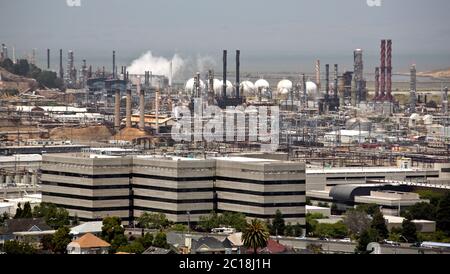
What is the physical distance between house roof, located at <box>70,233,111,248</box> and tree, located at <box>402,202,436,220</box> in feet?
21.0

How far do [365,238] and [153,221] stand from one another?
12.6 ft

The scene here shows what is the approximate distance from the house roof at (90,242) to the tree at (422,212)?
6.41 metres

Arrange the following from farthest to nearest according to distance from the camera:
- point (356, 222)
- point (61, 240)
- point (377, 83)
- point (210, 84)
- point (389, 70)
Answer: point (377, 83)
point (389, 70)
point (210, 84)
point (356, 222)
point (61, 240)

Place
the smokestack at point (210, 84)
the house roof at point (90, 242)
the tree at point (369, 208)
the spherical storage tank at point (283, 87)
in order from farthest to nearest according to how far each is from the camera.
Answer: the spherical storage tank at point (283, 87) → the smokestack at point (210, 84) → the tree at point (369, 208) → the house roof at point (90, 242)

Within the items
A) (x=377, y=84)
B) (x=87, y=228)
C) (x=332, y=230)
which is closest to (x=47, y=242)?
(x=87, y=228)

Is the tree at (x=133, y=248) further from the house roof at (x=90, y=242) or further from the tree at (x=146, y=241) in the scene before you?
the house roof at (x=90, y=242)

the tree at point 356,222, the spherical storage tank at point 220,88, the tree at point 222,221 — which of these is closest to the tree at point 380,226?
the tree at point 356,222

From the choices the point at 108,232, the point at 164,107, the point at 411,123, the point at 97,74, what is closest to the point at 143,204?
the point at 108,232

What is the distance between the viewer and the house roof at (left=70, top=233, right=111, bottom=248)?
1686cm

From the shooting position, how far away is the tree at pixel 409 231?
65.7 feet

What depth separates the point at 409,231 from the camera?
20297 millimetres

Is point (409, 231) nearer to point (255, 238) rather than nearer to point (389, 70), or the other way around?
point (255, 238)

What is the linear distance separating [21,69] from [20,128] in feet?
67.1

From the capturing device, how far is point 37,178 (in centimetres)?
3025
